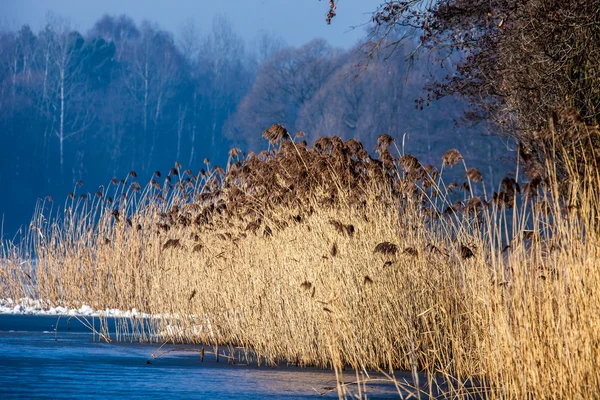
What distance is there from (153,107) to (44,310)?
1901 inches

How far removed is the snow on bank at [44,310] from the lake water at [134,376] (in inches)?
151

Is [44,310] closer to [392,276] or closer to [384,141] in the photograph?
[384,141]

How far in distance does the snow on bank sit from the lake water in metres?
3.85

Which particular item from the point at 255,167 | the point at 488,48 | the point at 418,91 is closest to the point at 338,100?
the point at 418,91

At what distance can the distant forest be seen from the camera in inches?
1907

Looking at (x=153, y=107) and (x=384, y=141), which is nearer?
(x=384, y=141)

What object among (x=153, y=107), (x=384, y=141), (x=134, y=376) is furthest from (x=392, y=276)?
(x=153, y=107)

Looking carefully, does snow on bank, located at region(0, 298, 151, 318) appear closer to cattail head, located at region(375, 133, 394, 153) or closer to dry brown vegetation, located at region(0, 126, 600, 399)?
dry brown vegetation, located at region(0, 126, 600, 399)

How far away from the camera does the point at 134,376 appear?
7082mm

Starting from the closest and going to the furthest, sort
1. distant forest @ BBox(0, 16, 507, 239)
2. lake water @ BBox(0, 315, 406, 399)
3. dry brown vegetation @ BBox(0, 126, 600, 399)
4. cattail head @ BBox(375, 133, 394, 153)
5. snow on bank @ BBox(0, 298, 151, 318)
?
dry brown vegetation @ BBox(0, 126, 600, 399) → lake water @ BBox(0, 315, 406, 399) → cattail head @ BBox(375, 133, 394, 153) → snow on bank @ BBox(0, 298, 151, 318) → distant forest @ BBox(0, 16, 507, 239)

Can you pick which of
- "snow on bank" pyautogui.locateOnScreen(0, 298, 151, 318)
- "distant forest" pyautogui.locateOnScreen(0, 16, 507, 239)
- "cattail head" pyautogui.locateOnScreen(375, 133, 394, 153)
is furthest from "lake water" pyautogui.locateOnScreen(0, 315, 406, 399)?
"distant forest" pyautogui.locateOnScreen(0, 16, 507, 239)

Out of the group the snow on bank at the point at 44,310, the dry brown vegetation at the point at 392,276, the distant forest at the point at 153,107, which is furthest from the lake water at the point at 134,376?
the distant forest at the point at 153,107

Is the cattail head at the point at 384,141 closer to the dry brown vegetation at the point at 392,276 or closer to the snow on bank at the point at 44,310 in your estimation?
the dry brown vegetation at the point at 392,276

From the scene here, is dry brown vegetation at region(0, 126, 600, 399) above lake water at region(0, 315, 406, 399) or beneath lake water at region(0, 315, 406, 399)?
above
